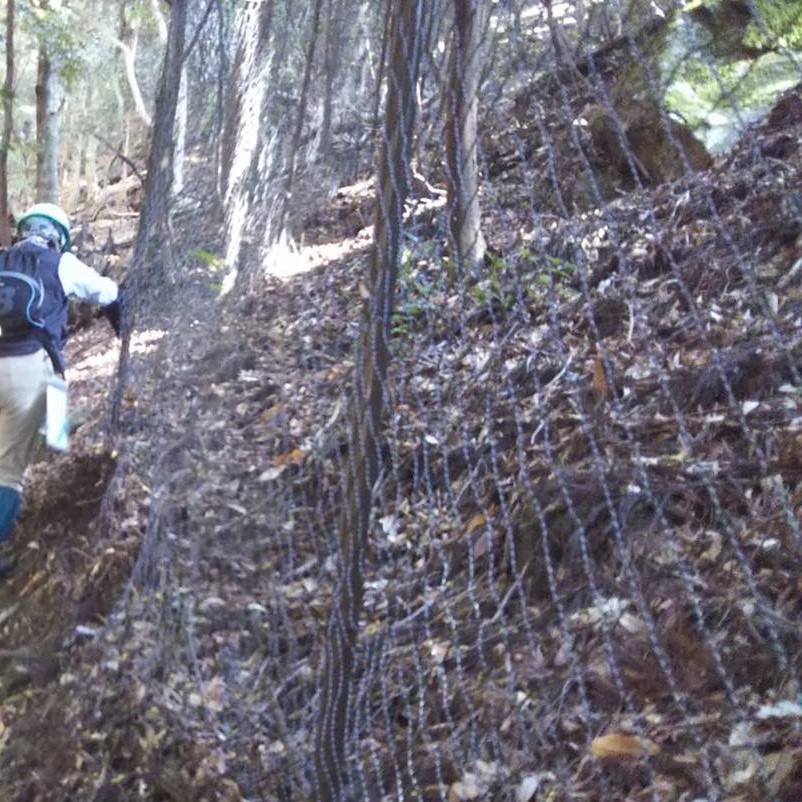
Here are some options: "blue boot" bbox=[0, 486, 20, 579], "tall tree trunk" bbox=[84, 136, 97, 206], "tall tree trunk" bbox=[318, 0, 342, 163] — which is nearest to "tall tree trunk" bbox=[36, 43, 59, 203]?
"blue boot" bbox=[0, 486, 20, 579]

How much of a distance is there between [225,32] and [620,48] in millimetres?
2647

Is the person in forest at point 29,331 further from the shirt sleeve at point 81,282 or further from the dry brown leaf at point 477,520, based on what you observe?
the dry brown leaf at point 477,520

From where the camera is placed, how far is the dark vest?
5031 mm

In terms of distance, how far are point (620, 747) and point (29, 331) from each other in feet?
12.3

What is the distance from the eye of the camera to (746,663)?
8.00 feet

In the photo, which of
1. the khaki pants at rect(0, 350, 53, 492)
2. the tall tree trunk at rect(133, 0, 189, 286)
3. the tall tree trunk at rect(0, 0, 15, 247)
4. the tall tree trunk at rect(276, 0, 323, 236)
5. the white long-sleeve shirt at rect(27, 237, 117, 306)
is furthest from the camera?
the tall tree trunk at rect(0, 0, 15, 247)

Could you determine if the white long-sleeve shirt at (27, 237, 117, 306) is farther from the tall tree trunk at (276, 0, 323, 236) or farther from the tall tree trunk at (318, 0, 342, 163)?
the tall tree trunk at (318, 0, 342, 163)

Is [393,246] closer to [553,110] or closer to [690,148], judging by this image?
[553,110]

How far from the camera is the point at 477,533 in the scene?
11.3 ft

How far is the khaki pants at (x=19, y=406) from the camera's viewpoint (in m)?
5.03

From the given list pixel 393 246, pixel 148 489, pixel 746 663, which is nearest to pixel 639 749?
pixel 746 663

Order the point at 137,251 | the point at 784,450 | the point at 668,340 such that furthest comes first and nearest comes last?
the point at 137,251 < the point at 668,340 < the point at 784,450

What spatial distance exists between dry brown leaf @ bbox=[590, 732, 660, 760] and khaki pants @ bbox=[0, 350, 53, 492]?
3634mm

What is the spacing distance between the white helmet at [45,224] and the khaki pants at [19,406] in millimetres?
638
